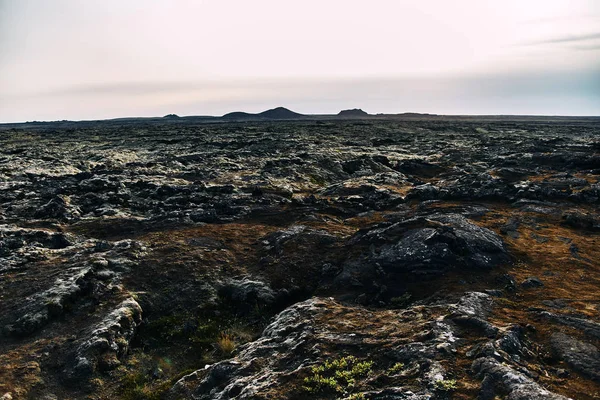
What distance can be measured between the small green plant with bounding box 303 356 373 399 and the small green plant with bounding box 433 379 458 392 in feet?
6.94

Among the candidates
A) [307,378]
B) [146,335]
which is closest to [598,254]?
Answer: [307,378]

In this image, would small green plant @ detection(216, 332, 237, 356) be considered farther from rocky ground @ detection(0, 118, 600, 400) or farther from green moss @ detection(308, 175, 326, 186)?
green moss @ detection(308, 175, 326, 186)

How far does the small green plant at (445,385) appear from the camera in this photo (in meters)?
10.6

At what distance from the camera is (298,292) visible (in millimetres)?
20297

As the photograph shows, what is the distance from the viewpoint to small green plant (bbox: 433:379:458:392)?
10.6 meters

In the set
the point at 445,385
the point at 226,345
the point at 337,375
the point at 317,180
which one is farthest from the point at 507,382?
the point at 317,180

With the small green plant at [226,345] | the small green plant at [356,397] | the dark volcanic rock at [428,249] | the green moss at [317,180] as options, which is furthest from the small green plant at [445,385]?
the green moss at [317,180]

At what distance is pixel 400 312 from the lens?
15984 millimetres

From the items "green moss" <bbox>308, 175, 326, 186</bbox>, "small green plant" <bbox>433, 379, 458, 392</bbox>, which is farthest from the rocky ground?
"green moss" <bbox>308, 175, 326, 186</bbox>

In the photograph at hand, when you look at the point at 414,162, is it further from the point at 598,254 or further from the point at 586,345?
the point at 586,345

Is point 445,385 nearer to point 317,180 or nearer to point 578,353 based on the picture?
point 578,353

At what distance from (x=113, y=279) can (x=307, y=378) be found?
40.8 ft

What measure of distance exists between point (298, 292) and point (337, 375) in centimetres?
823

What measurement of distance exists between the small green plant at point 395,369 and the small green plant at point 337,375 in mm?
617
